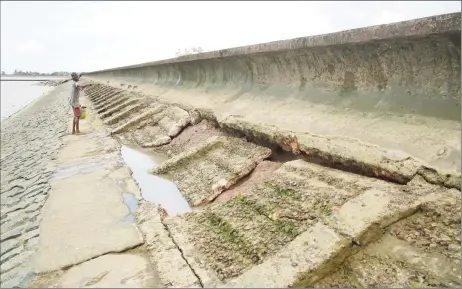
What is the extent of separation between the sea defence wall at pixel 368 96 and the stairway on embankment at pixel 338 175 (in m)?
0.01

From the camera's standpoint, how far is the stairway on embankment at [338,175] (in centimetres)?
173

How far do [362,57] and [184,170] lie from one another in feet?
7.03

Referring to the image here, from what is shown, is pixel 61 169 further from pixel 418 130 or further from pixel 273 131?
pixel 418 130

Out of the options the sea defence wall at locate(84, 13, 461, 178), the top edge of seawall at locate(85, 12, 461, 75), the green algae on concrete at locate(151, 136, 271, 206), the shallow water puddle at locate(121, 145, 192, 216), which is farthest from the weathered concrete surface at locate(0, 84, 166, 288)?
the top edge of seawall at locate(85, 12, 461, 75)

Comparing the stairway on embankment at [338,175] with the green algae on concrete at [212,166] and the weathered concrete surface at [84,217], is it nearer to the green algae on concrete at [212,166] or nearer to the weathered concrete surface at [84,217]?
the green algae on concrete at [212,166]

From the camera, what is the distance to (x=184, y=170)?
3.95m

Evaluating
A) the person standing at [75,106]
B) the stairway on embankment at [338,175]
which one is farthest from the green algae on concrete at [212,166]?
the person standing at [75,106]

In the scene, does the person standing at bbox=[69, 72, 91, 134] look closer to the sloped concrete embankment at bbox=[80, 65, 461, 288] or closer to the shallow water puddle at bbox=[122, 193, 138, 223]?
the shallow water puddle at bbox=[122, 193, 138, 223]

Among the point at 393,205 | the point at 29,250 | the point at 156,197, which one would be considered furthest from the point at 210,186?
the point at 393,205

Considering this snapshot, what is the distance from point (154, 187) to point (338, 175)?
2012 mm

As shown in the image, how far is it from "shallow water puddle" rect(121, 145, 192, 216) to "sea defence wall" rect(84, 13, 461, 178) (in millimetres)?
1038

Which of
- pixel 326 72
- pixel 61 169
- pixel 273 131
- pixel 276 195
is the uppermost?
pixel 326 72

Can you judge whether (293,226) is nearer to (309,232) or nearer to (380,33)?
(309,232)

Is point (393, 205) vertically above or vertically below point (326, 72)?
below
